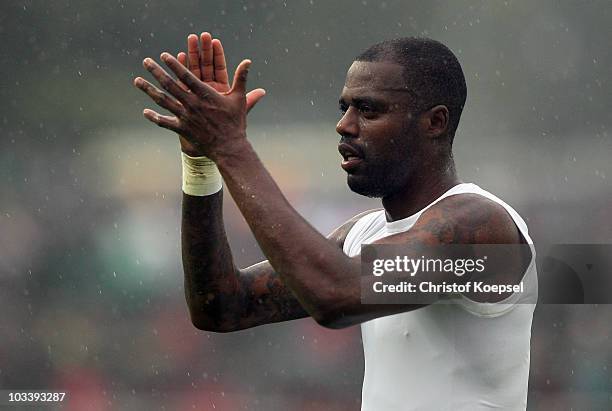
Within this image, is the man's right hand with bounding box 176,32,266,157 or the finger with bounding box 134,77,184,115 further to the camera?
the man's right hand with bounding box 176,32,266,157

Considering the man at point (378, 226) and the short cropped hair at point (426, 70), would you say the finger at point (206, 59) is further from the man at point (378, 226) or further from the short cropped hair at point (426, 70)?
the short cropped hair at point (426, 70)

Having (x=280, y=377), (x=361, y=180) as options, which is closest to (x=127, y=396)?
(x=280, y=377)

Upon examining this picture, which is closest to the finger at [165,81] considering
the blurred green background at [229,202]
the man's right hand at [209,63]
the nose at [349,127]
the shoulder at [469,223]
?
the man's right hand at [209,63]

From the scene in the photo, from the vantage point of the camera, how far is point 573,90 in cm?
843

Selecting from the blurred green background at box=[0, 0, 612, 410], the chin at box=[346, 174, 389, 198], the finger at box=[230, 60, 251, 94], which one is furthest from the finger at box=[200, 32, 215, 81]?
the blurred green background at box=[0, 0, 612, 410]

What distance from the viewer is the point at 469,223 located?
2.96 metres

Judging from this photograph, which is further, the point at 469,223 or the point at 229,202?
the point at 229,202

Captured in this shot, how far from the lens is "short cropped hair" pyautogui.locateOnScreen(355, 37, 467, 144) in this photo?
130 inches

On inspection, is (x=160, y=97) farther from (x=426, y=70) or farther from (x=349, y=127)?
(x=426, y=70)

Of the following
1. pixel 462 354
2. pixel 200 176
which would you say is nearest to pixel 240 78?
pixel 200 176

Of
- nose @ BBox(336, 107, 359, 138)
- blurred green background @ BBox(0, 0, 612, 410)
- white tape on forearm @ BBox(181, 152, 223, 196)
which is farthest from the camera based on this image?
blurred green background @ BBox(0, 0, 612, 410)

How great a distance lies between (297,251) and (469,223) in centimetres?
57

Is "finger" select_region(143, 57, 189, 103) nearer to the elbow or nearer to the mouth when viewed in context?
the mouth

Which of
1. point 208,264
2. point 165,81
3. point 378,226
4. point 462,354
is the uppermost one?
point 165,81
